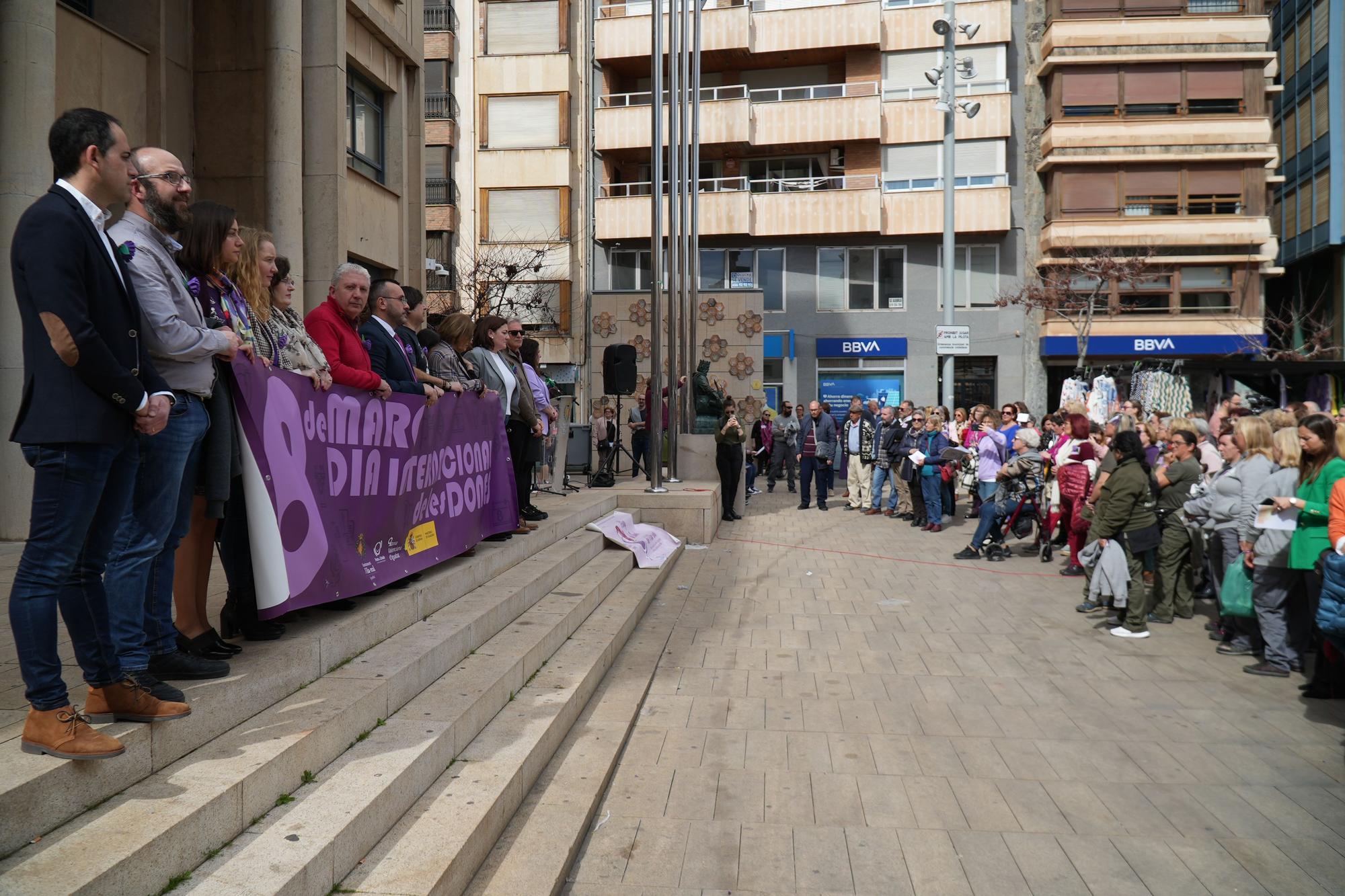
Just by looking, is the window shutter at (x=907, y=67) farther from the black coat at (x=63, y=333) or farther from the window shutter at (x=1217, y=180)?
the black coat at (x=63, y=333)

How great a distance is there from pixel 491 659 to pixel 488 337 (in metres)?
3.75

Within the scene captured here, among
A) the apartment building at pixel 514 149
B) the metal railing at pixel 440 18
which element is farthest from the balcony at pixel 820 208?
the metal railing at pixel 440 18

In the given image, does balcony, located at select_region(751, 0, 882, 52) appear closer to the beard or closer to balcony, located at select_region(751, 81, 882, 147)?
balcony, located at select_region(751, 81, 882, 147)

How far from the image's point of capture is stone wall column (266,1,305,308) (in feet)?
37.6

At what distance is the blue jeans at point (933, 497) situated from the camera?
16.6m

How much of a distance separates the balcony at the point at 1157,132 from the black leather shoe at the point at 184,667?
1312 inches

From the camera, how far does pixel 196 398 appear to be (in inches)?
152

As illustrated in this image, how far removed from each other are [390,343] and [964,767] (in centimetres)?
418

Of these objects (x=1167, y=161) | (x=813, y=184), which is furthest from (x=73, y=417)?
(x=1167, y=161)

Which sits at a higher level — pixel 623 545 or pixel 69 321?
pixel 69 321

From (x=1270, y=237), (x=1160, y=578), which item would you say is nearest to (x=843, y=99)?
(x=1270, y=237)

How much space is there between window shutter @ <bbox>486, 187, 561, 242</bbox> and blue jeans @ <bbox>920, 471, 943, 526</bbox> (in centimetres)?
2210

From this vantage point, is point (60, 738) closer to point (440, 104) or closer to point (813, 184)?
point (813, 184)

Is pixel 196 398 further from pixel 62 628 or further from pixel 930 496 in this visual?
pixel 930 496
